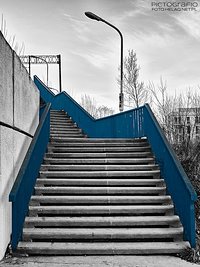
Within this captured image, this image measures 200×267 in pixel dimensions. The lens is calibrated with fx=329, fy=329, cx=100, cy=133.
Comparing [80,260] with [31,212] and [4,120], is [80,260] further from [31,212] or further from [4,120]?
[4,120]

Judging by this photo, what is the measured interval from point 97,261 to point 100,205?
1.63 meters

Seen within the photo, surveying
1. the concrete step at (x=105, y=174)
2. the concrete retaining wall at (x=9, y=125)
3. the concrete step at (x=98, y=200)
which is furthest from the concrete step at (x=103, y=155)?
the concrete step at (x=98, y=200)

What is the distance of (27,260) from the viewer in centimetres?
502

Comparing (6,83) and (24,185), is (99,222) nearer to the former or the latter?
(24,185)

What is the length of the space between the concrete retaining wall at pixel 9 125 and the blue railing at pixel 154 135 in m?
2.96

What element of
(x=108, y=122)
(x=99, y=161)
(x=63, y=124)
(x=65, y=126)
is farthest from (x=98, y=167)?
(x=63, y=124)

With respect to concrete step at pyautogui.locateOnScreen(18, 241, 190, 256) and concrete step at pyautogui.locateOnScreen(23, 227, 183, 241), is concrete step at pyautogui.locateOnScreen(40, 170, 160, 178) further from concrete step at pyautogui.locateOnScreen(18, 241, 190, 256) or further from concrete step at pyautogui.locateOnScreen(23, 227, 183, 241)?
concrete step at pyautogui.locateOnScreen(18, 241, 190, 256)

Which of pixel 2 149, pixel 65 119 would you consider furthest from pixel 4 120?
pixel 65 119

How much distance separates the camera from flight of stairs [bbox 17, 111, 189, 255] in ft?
18.0

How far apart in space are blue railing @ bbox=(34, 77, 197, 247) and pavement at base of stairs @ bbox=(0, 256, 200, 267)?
26.7 inches

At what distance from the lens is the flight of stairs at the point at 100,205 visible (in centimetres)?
548

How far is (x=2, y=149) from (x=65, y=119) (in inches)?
420

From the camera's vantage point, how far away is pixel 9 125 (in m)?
5.43

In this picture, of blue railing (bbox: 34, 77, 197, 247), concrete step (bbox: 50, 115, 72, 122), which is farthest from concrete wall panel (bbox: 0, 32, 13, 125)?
concrete step (bbox: 50, 115, 72, 122)
